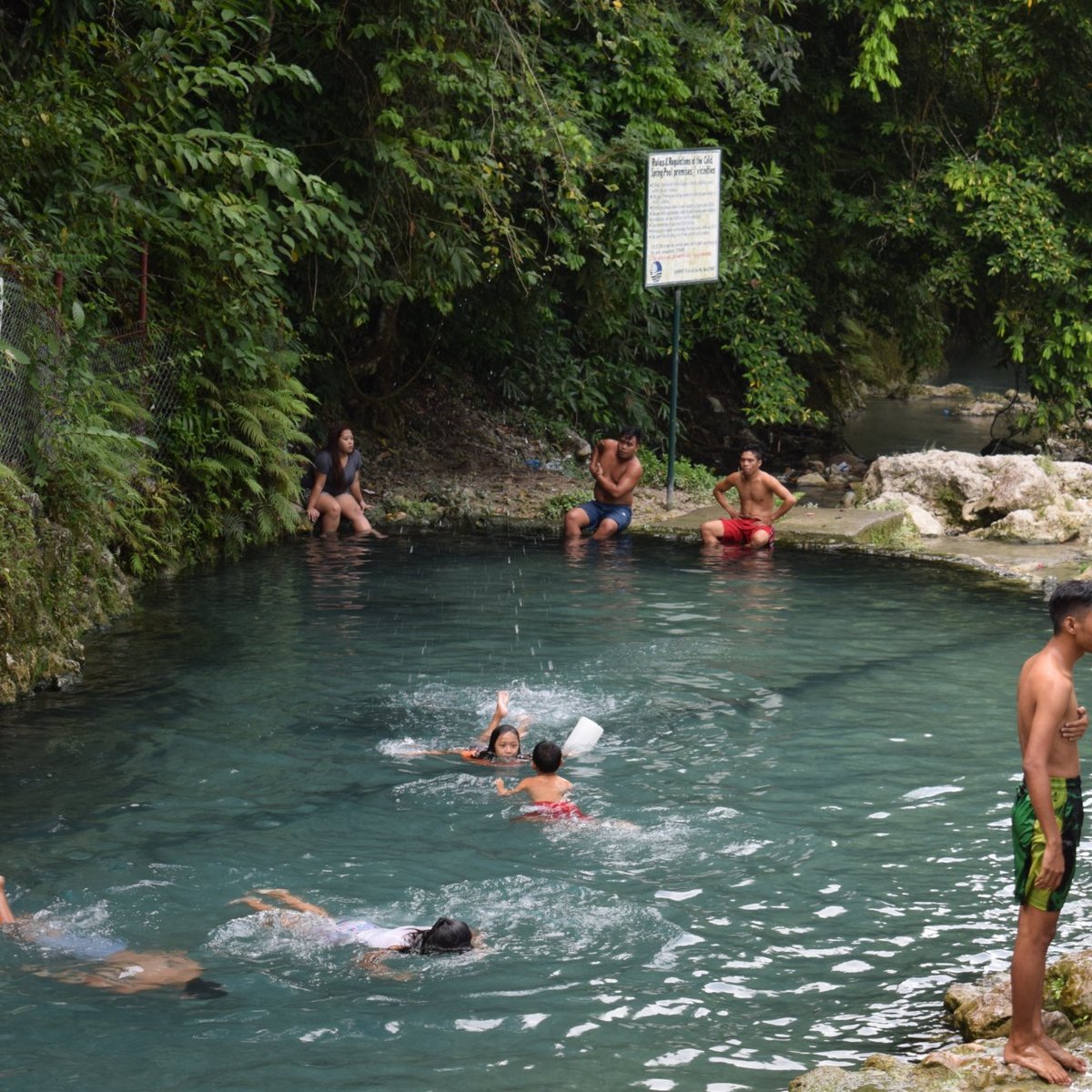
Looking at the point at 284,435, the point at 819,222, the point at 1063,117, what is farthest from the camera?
the point at 819,222

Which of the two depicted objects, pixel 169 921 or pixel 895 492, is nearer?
pixel 169 921

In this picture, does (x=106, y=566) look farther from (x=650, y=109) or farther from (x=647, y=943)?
(x=650, y=109)

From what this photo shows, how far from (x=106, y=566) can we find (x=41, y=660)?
2022 millimetres

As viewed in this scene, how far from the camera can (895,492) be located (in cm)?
1792

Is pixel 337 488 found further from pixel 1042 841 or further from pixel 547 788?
pixel 1042 841

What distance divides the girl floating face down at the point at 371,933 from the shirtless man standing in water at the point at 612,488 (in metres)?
9.89

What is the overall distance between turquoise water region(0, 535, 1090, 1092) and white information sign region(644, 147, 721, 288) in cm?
522

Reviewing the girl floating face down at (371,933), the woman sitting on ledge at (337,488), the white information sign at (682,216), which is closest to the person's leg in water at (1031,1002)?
the girl floating face down at (371,933)

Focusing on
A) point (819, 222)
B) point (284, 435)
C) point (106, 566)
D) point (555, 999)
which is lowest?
point (555, 999)

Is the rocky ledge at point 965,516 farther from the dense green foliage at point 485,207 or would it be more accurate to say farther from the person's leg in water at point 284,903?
the person's leg in water at point 284,903

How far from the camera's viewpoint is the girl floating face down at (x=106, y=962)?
582 centimetres

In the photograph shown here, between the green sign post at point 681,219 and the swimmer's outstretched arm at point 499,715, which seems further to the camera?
the green sign post at point 681,219

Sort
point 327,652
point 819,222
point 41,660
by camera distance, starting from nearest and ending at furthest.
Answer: point 41,660, point 327,652, point 819,222

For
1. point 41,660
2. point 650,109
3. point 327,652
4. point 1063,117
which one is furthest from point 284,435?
point 1063,117
